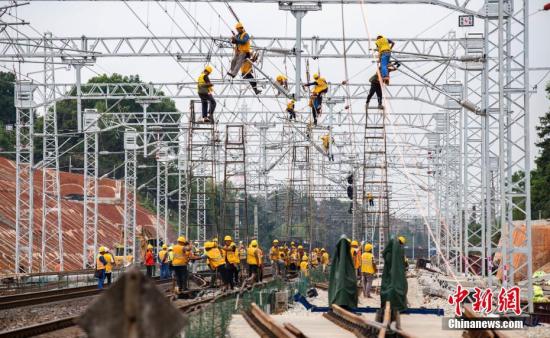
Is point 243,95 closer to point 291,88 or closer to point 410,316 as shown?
point 291,88

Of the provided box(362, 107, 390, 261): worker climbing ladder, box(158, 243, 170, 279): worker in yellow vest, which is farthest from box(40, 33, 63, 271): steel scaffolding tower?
box(362, 107, 390, 261): worker climbing ladder

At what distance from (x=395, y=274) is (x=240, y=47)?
8.99m

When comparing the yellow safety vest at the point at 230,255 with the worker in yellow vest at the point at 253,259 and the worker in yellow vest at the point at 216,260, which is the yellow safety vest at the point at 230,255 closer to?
the worker in yellow vest at the point at 216,260

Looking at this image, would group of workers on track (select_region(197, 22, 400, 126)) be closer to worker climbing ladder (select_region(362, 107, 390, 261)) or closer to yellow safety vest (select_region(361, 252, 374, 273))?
worker climbing ladder (select_region(362, 107, 390, 261))

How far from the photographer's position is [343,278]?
781 inches

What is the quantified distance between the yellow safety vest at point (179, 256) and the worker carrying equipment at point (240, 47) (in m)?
5.20

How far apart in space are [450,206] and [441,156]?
16.0 feet

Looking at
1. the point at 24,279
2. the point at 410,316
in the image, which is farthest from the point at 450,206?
the point at 410,316

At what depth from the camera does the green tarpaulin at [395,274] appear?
17500 millimetres

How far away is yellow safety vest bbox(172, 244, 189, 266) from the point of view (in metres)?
27.5

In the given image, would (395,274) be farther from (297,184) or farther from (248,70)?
(297,184)

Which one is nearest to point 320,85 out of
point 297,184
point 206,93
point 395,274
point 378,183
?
point 206,93

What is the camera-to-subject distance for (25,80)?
39906 millimetres

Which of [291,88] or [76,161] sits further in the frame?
[76,161]
